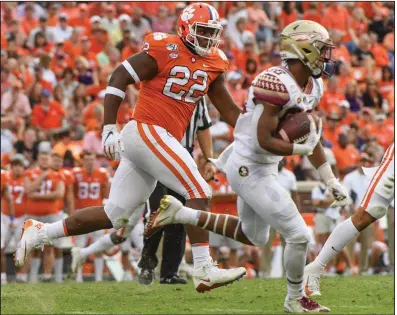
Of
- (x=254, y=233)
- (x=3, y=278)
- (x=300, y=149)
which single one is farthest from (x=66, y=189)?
A: (x=300, y=149)

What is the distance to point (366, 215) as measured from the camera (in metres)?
7.30

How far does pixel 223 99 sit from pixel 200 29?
1.82 feet

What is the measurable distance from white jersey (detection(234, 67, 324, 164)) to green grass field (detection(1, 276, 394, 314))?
0.95 m

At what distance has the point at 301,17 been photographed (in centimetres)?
1739

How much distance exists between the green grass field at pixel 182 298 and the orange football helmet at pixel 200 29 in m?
1.69

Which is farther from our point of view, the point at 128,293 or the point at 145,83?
the point at 128,293

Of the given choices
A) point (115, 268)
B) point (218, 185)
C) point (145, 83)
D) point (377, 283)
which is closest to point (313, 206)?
point (218, 185)

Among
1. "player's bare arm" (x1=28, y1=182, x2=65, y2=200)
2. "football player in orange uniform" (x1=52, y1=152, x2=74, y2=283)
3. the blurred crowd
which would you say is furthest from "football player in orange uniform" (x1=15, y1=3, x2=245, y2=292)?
the blurred crowd

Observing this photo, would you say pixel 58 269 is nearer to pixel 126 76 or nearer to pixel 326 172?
pixel 126 76

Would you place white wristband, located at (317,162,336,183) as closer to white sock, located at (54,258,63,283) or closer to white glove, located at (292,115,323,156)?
white glove, located at (292,115,323,156)

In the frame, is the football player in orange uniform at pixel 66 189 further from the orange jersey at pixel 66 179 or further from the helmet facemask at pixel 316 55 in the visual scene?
the helmet facemask at pixel 316 55

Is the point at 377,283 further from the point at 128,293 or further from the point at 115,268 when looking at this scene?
the point at 115,268

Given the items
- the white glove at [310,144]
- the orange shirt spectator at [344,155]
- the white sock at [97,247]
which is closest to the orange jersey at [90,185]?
the white sock at [97,247]

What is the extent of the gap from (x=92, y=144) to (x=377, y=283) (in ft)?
16.2
